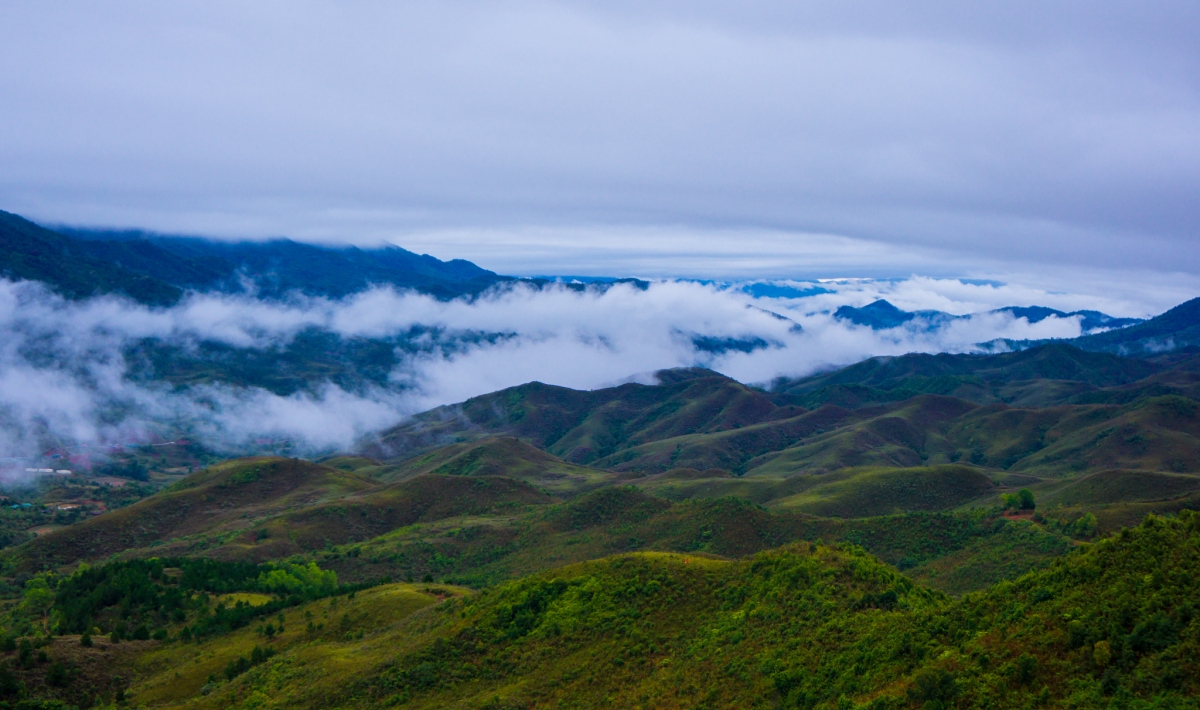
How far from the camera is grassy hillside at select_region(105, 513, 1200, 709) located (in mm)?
28031

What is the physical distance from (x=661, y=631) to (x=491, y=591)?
1439 cm

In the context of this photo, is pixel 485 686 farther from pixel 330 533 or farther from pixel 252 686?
pixel 330 533

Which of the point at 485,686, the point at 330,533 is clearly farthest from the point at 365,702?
the point at 330,533

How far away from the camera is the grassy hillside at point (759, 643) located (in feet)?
92.0

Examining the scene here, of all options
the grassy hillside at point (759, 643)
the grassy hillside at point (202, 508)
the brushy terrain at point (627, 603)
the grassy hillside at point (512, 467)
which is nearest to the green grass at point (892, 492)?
the brushy terrain at point (627, 603)

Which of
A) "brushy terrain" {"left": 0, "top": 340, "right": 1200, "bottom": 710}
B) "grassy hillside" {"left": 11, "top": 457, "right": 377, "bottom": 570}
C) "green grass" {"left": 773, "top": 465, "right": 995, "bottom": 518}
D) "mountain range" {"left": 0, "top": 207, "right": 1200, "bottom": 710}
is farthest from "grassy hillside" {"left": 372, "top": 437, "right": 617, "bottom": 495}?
"green grass" {"left": 773, "top": 465, "right": 995, "bottom": 518}

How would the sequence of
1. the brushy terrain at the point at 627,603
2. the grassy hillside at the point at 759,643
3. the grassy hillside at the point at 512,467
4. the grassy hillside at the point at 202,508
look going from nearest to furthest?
the grassy hillside at the point at 759,643, the brushy terrain at the point at 627,603, the grassy hillside at the point at 202,508, the grassy hillside at the point at 512,467

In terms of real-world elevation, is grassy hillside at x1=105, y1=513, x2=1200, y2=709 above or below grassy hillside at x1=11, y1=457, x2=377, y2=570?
above

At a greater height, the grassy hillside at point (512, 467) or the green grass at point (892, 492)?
the green grass at point (892, 492)

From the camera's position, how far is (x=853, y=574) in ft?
153

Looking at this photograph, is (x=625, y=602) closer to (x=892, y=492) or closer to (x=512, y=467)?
(x=892, y=492)

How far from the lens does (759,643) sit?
4172 cm

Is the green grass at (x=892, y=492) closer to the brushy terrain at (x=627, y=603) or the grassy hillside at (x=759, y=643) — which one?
the brushy terrain at (x=627, y=603)

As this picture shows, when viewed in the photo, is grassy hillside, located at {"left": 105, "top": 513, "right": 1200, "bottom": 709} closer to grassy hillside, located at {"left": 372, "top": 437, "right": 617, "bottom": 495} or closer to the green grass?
the green grass
